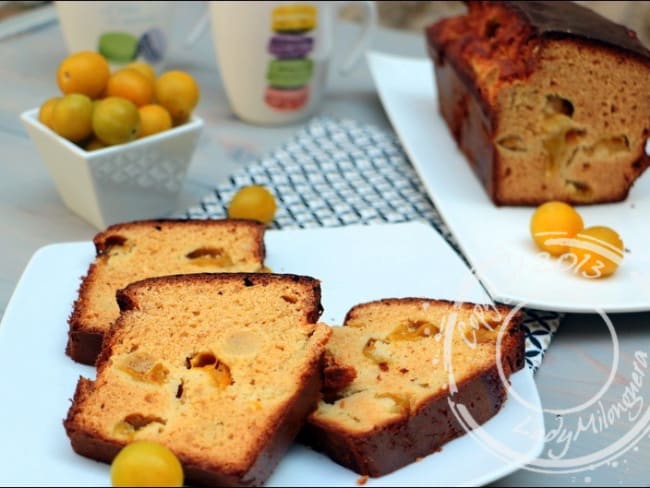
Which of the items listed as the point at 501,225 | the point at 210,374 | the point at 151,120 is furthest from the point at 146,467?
the point at 501,225

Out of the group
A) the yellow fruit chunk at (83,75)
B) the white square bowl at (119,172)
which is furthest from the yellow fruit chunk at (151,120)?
the yellow fruit chunk at (83,75)

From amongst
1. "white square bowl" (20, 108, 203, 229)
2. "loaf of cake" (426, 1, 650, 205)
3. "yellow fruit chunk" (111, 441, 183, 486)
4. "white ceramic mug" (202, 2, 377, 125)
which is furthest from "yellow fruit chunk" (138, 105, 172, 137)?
"yellow fruit chunk" (111, 441, 183, 486)

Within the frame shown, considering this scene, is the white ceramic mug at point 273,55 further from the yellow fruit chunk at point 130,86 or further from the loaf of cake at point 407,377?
the loaf of cake at point 407,377

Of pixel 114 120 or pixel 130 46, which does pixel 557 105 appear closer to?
pixel 114 120

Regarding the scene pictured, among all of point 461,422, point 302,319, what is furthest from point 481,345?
point 302,319

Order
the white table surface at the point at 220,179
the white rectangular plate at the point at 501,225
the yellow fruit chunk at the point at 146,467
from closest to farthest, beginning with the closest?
the yellow fruit chunk at the point at 146,467, the white table surface at the point at 220,179, the white rectangular plate at the point at 501,225
